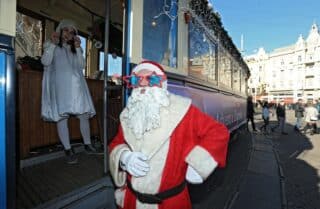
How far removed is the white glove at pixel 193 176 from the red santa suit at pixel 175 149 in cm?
3

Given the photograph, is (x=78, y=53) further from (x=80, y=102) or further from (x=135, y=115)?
(x=135, y=115)

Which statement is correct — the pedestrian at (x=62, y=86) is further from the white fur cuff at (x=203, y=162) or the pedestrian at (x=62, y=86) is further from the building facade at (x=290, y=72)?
the building facade at (x=290, y=72)

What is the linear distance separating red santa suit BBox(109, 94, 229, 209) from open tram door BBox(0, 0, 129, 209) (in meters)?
0.57

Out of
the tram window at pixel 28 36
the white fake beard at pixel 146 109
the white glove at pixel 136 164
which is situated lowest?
the white glove at pixel 136 164

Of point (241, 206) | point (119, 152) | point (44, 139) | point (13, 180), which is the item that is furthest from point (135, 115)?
point (241, 206)

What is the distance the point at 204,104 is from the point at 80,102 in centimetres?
167

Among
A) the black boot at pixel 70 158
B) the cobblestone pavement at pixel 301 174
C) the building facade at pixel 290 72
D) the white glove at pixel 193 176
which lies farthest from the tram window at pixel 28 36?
the building facade at pixel 290 72

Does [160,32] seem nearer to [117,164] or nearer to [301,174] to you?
[117,164]

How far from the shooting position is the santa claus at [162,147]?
2.00 m

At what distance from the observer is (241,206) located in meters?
4.16

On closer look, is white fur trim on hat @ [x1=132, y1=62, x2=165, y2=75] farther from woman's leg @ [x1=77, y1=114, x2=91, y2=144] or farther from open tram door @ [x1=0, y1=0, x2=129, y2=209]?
woman's leg @ [x1=77, y1=114, x2=91, y2=144]

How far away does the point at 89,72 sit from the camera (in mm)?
6223

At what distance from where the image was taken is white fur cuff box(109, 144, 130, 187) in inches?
83.4

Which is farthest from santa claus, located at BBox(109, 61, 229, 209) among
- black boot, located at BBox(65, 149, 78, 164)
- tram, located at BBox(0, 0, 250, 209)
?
black boot, located at BBox(65, 149, 78, 164)
